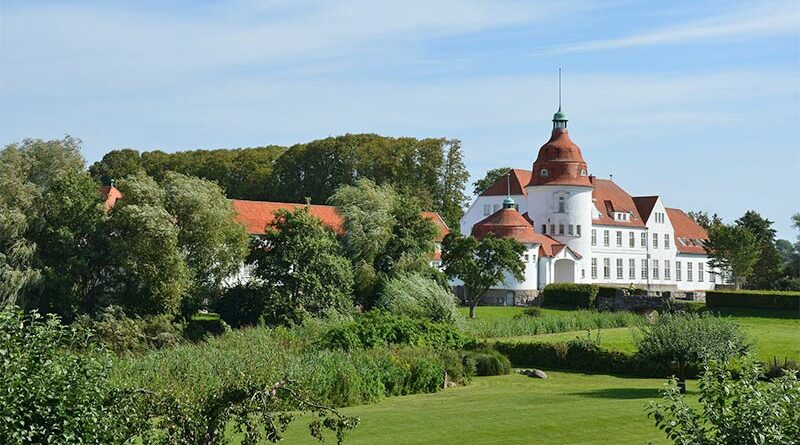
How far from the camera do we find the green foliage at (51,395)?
40.2 feet

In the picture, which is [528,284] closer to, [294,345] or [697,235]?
[697,235]

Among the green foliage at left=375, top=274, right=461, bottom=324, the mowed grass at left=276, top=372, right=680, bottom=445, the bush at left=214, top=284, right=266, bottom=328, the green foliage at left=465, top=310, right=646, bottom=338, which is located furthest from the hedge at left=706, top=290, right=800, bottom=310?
the mowed grass at left=276, top=372, right=680, bottom=445

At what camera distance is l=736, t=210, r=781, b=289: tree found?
86287 millimetres

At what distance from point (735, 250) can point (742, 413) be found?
73.4 meters

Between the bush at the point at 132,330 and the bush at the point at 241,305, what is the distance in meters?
3.85

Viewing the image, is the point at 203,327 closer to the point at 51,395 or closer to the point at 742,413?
the point at 51,395

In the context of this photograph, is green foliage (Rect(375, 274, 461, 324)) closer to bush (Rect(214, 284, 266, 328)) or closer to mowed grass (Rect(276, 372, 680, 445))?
bush (Rect(214, 284, 266, 328))

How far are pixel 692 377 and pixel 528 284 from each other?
122 ft

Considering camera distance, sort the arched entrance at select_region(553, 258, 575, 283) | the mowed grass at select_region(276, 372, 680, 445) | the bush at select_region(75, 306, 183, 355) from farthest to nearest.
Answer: the arched entrance at select_region(553, 258, 575, 283) → the bush at select_region(75, 306, 183, 355) → the mowed grass at select_region(276, 372, 680, 445)

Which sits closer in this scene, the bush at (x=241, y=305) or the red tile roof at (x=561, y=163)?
the bush at (x=241, y=305)

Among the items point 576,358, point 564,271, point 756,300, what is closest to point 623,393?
point 576,358

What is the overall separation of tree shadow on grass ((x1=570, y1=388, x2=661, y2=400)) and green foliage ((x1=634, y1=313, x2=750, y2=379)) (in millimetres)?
1018

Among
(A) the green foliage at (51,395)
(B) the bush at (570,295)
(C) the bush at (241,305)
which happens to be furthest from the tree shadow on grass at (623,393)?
(B) the bush at (570,295)

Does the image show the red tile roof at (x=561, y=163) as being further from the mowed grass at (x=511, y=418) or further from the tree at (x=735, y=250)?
the mowed grass at (x=511, y=418)
